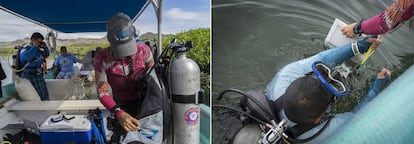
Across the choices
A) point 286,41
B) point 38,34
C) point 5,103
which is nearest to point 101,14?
point 38,34

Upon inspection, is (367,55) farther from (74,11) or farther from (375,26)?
(74,11)

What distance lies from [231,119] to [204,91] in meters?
0.20

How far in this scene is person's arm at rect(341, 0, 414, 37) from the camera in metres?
1.10

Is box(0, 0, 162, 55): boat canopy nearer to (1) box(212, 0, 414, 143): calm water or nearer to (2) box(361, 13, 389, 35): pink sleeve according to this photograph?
(1) box(212, 0, 414, 143): calm water

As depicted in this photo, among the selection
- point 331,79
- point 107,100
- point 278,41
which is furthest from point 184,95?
point 331,79

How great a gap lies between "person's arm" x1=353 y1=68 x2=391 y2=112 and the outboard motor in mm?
653

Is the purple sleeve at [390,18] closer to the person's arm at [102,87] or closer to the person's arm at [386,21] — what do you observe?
the person's arm at [386,21]

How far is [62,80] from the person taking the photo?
165 cm

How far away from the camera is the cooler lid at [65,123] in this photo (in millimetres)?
1373

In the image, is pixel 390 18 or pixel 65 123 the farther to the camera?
pixel 65 123

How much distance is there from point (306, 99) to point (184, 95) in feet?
1.68

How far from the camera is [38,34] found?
5.02 feet

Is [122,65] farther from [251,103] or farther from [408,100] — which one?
[408,100]

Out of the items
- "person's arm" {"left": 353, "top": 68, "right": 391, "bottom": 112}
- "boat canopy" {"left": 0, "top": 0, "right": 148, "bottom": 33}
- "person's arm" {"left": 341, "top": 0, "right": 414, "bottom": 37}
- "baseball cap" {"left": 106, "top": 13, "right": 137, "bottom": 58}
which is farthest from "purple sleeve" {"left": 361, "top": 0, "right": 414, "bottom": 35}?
"boat canopy" {"left": 0, "top": 0, "right": 148, "bottom": 33}
